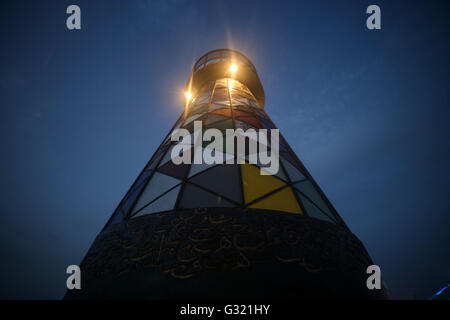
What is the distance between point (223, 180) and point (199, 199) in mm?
395

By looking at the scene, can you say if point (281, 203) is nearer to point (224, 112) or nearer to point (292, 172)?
point (292, 172)

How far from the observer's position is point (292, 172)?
2.89 meters

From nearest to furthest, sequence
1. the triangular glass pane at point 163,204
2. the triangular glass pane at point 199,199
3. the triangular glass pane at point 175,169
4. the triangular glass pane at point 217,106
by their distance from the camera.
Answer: the triangular glass pane at point 199,199
the triangular glass pane at point 163,204
the triangular glass pane at point 175,169
the triangular glass pane at point 217,106

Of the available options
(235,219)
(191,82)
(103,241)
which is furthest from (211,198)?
(191,82)

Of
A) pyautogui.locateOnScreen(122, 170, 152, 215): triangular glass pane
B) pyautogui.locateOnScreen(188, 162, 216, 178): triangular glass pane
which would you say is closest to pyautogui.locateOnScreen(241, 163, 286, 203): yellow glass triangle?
pyautogui.locateOnScreen(188, 162, 216, 178): triangular glass pane

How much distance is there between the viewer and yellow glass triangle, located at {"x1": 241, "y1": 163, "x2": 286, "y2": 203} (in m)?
2.31

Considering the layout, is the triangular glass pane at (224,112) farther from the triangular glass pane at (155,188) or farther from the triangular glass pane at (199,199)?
the triangular glass pane at (199,199)

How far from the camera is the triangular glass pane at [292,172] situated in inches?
110

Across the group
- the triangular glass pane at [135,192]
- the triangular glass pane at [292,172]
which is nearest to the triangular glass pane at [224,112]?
the triangular glass pane at [292,172]

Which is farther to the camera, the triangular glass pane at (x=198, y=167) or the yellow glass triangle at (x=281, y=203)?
the triangular glass pane at (x=198, y=167)

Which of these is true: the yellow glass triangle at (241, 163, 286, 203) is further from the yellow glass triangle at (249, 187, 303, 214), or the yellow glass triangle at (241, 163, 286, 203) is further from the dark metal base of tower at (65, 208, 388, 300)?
the dark metal base of tower at (65, 208, 388, 300)

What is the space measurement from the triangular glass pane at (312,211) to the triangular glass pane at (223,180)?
0.87 metres

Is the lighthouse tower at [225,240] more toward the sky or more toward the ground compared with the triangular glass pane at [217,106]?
more toward the ground
